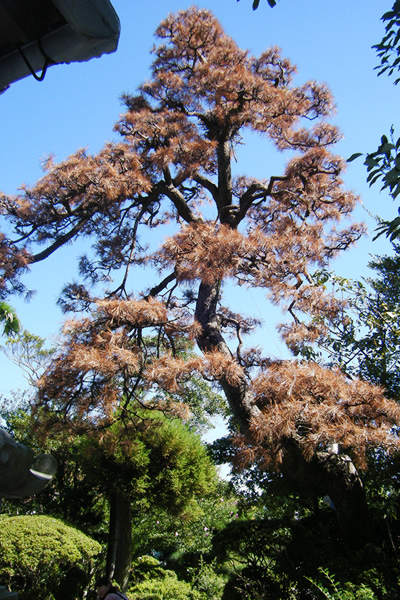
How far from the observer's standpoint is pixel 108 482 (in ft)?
19.4

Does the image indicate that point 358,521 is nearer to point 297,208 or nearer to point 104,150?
point 297,208

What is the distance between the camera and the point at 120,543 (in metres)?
6.32

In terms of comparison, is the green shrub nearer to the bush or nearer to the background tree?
the bush

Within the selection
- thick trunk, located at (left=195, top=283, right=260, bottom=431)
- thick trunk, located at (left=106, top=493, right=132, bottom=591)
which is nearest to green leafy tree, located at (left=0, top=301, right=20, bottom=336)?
thick trunk, located at (left=106, top=493, right=132, bottom=591)

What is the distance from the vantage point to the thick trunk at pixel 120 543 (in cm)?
605

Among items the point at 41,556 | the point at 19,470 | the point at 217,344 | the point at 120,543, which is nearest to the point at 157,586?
the point at 120,543

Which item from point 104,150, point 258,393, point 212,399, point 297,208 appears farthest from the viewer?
point 212,399

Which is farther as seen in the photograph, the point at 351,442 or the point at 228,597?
the point at 228,597

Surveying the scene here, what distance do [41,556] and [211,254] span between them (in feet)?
13.7

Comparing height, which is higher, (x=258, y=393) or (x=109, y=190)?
(x=109, y=190)

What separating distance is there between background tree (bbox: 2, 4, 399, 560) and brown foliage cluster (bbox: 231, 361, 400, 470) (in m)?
0.01

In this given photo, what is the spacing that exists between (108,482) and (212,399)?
17.4 ft

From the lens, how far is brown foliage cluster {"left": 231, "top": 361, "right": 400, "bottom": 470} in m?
3.24

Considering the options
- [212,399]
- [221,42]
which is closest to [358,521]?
[221,42]
